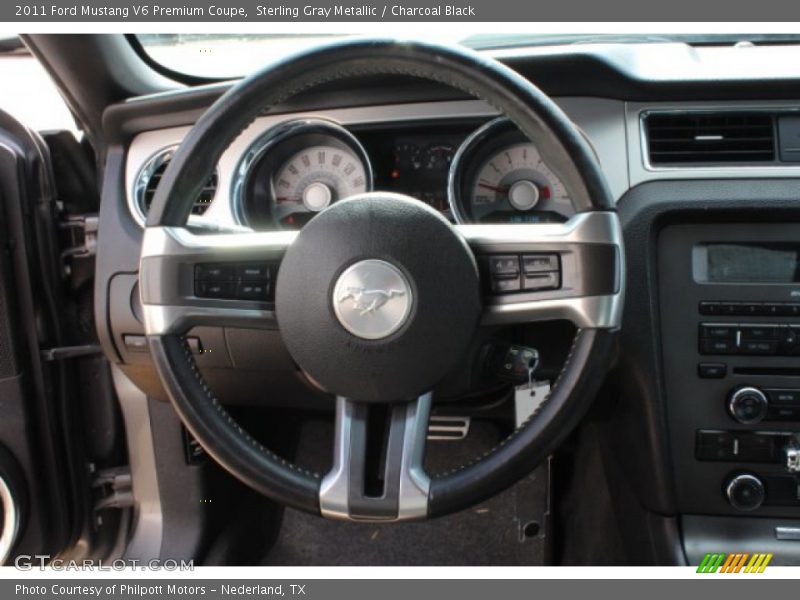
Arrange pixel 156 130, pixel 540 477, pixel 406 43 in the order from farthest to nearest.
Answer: pixel 540 477 → pixel 156 130 → pixel 406 43

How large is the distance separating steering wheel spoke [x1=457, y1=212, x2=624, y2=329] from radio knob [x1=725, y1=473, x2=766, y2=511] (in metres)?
0.59

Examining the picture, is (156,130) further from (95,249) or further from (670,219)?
(670,219)

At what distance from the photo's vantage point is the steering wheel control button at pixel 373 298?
37.3 inches

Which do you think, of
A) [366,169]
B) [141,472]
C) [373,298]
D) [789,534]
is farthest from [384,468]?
[141,472]

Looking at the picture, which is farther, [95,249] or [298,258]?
[95,249]

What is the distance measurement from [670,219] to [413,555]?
1095 millimetres

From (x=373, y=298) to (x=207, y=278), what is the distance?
0.24 metres

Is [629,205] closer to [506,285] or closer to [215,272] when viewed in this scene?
[506,285]

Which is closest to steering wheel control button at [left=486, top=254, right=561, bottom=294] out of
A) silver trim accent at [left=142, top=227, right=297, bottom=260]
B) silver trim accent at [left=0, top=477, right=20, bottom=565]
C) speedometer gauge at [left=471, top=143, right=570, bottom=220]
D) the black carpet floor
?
silver trim accent at [left=142, top=227, right=297, bottom=260]

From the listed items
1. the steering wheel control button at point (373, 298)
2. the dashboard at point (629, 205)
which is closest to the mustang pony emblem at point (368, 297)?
the steering wheel control button at point (373, 298)

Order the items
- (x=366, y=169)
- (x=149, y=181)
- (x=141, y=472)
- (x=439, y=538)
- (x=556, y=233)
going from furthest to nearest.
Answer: (x=439, y=538) < (x=141, y=472) < (x=149, y=181) < (x=366, y=169) < (x=556, y=233)

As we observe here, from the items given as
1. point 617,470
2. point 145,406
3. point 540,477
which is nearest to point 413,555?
point 540,477

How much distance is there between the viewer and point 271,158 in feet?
4.63

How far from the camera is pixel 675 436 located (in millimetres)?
1338
